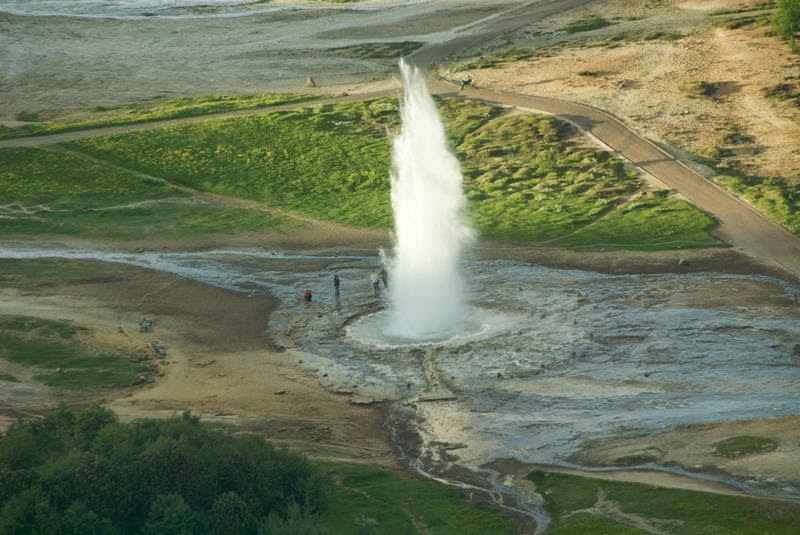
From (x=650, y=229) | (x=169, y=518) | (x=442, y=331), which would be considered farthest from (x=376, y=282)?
(x=169, y=518)

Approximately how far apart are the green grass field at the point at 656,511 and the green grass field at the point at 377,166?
119ft

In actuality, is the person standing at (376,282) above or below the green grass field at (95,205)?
below

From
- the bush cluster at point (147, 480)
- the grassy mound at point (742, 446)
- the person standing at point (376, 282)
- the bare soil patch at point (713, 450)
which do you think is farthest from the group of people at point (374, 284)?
the grassy mound at point (742, 446)

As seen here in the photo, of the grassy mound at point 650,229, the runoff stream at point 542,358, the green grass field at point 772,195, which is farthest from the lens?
the green grass field at point 772,195

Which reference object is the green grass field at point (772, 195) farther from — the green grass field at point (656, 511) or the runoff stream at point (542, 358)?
the green grass field at point (656, 511)

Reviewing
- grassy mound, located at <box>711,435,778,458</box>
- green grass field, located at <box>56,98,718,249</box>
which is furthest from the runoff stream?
green grass field, located at <box>56,98,718,249</box>

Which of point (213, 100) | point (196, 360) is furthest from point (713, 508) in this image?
point (213, 100)

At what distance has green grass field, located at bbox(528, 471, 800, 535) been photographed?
40219 mm

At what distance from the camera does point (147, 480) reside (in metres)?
39.8

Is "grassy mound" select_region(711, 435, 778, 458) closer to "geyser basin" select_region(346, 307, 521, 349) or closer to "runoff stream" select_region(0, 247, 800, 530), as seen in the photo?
"runoff stream" select_region(0, 247, 800, 530)

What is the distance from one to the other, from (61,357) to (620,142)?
50.4m

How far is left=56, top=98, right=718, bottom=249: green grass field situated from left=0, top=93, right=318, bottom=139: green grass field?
13.9ft

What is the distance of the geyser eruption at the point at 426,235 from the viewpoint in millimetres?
66125

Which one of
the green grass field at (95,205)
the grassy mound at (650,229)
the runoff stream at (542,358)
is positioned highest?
the green grass field at (95,205)
